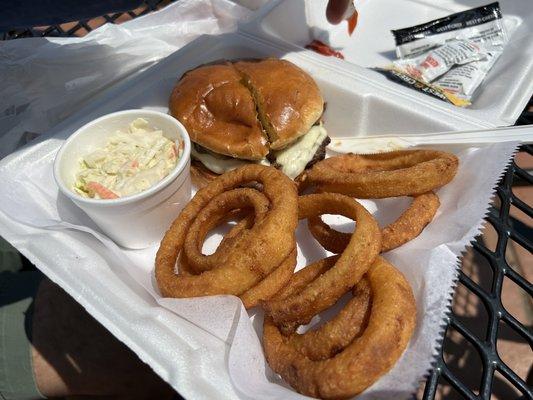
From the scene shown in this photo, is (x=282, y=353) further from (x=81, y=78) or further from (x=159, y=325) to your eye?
(x=81, y=78)

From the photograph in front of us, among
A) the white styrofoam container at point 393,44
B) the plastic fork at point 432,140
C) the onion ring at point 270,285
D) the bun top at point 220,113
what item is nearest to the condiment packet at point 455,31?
the white styrofoam container at point 393,44

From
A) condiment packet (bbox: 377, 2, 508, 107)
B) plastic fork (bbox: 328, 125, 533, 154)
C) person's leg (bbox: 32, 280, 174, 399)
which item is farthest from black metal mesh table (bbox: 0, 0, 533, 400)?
person's leg (bbox: 32, 280, 174, 399)

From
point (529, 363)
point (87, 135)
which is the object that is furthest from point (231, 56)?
point (529, 363)

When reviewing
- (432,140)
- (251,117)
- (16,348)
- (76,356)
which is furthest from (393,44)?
(16,348)

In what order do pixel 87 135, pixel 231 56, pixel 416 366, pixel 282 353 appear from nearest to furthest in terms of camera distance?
pixel 416 366
pixel 282 353
pixel 87 135
pixel 231 56

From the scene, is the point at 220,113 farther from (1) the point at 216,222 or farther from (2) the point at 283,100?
(1) the point at 216,222

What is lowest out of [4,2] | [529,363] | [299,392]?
[529,363]

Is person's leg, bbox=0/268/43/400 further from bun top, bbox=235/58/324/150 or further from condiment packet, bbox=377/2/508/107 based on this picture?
condiment packet, bbox=377/2/508/107
